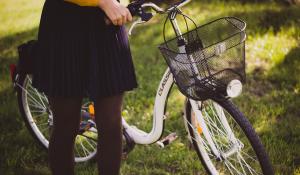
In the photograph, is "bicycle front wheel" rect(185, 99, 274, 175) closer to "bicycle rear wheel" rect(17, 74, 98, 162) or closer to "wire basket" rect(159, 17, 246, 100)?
"wire basket" rect(159, 17, 246, 100)

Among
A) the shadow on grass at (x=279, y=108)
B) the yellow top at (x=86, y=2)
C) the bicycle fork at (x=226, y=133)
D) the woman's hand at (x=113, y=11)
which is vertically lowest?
the shadow on grass at (x=279, y=108)

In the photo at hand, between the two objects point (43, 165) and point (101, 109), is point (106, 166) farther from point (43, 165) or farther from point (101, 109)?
point (43, 165)

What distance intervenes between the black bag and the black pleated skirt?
1.27 ft

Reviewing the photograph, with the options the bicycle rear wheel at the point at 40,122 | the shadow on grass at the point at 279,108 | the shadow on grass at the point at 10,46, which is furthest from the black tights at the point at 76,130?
the shadow on grass at the point at 10,46

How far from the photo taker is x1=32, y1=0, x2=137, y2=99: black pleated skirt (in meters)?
1.86

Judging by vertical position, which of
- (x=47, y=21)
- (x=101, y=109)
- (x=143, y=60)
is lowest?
(x=143, y=60)

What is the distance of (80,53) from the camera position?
1.92 m

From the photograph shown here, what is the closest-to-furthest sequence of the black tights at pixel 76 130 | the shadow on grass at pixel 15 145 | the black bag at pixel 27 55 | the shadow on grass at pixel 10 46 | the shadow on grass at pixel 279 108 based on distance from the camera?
the black tights at pixel 76 130, the black bag at pixel 27 55, the shadow on grass at pixel 279 108, the shadow on grass at pixel 15 145, the shadow on grass at pixel 10 46

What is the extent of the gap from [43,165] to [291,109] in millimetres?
2028

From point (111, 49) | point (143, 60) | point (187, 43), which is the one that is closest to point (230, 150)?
point (187, 43)

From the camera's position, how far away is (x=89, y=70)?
196 cm

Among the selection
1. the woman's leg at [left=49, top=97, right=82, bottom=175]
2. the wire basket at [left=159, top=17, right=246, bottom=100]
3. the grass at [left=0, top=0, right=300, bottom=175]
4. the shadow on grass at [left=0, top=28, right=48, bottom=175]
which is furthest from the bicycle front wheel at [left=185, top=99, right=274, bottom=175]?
the shadow on grass at [left=0, top=28, right=48, bottom=175]

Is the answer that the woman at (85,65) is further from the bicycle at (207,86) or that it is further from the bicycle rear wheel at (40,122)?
the bicycle rear wheel at (40,122)

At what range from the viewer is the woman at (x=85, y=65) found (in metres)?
1.85
